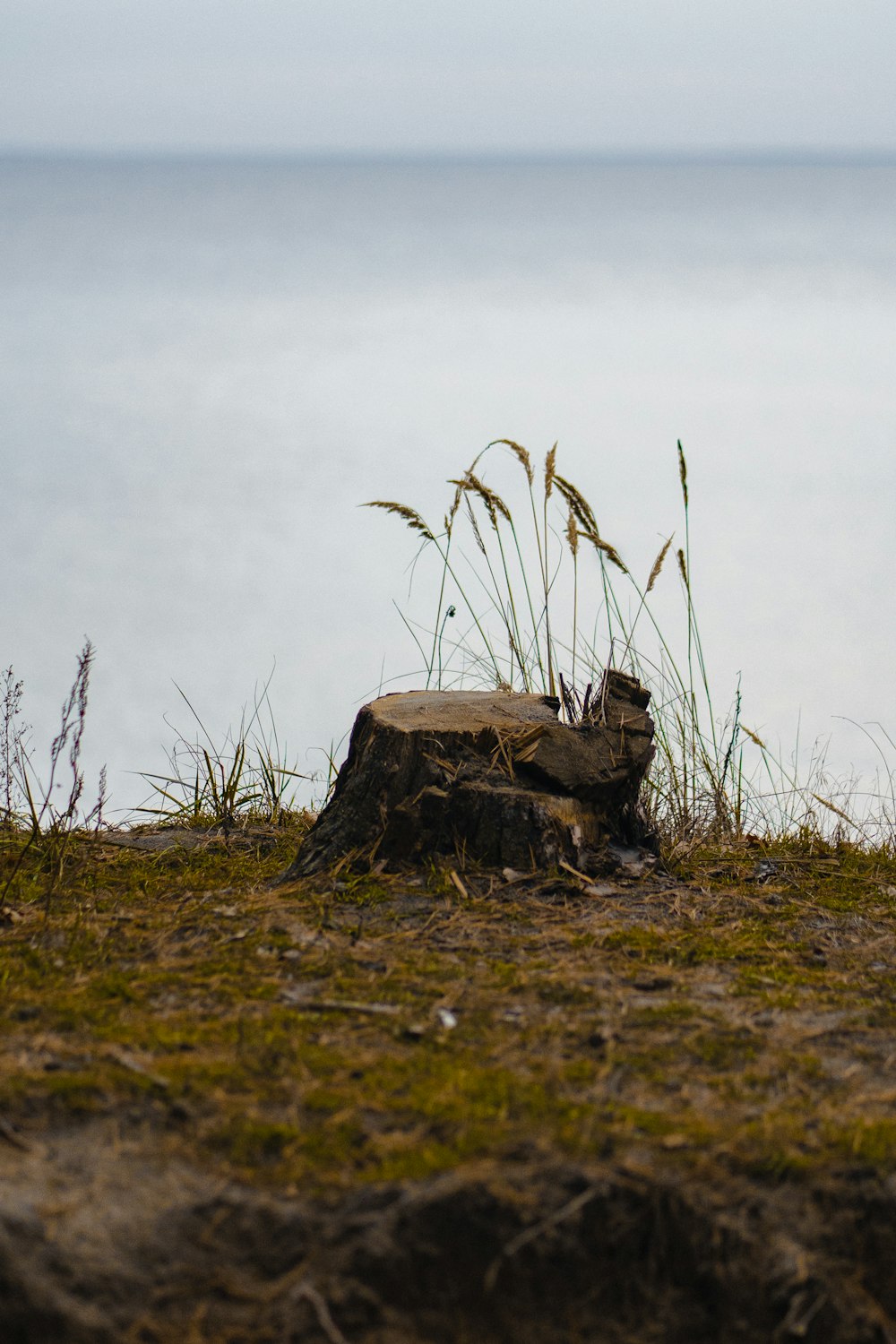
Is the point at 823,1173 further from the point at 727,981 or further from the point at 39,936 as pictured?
the point at 39,936

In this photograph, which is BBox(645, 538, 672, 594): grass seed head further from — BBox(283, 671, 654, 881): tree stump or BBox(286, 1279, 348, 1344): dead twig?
BBox(286, 1279, 348, 1344): dead twig

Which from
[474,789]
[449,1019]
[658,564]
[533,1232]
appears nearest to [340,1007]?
[449,1019]

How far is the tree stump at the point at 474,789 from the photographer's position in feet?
9.13

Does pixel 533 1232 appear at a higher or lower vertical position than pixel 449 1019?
lower

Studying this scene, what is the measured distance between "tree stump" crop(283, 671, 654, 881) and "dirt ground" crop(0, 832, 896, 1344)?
44cm

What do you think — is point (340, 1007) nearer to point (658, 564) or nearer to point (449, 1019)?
point (449, 1019)

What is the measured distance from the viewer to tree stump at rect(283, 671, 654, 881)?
278 centimetres

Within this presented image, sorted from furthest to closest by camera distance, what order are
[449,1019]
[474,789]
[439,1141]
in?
[474,789], [449,1019], [439,1141]

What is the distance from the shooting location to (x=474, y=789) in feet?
9.11

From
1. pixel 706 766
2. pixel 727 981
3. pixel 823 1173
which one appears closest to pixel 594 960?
pixel 727 981

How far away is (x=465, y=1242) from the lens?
1.40 m

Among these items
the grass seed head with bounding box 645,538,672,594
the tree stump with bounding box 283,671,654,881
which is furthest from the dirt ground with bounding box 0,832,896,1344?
the grass seed head with bounding box 645,538,672,594

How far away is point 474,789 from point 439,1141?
1280mm

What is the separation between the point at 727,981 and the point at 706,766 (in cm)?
135
